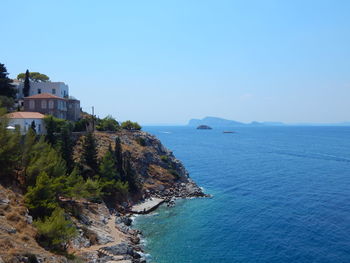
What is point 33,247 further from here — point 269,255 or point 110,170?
point 110,170

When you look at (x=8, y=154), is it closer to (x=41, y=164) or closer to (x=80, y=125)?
(x=41, y=164)

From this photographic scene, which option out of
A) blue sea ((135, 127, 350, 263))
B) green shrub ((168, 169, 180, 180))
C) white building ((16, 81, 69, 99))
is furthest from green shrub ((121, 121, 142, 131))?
blue sea ((135, 127, 350, 263))

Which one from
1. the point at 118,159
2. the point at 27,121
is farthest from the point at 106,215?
the point at 27,121

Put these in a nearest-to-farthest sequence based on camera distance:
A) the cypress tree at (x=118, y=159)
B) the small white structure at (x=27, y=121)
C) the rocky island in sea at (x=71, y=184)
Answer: the rocky island in sea at (x=71, y=184)
the small white structure at (x=27, y=121)
the cypress tree at (x=118, y=159)

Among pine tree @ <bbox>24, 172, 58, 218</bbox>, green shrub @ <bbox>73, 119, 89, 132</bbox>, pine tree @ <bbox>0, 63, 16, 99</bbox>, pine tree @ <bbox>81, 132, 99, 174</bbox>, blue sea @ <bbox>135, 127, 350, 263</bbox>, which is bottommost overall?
blue sea @ <bbox>135, 127, 350, 263</bbox>

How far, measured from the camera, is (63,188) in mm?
44812

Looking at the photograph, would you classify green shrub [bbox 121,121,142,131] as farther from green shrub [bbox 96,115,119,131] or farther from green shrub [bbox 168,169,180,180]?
green shrub [bbox 168,169,180,180]

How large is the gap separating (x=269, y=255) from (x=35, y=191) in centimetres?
2952

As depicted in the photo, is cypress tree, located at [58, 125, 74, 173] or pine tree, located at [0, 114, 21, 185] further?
cypress tree, located at [58, 125, 74, 173]

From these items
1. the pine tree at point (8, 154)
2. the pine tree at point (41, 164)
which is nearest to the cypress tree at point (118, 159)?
the pine tree at point (41, 164)

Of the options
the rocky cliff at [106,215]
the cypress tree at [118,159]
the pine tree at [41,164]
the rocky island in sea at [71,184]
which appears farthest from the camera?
the cypress tree at [118,159]

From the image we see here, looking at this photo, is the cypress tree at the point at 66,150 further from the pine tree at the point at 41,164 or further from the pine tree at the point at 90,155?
the pine tree at the point at 41,164

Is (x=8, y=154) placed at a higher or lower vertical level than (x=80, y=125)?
lower

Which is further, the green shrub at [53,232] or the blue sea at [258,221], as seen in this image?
the blue sea at [258,221]
